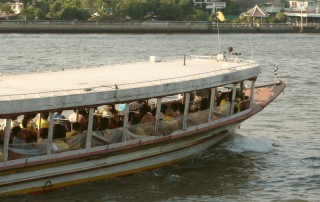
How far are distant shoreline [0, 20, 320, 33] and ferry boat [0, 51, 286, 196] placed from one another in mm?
62878

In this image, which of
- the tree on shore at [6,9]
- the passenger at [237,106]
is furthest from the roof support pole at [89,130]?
the tree on shore at [6,9]

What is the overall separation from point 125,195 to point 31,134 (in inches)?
88.3

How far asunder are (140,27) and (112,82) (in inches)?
2834

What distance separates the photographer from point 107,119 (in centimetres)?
1611

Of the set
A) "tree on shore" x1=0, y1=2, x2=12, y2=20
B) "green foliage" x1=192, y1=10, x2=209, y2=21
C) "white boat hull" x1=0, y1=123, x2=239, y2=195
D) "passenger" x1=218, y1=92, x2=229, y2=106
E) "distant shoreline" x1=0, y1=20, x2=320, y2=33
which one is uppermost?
"tree on shore" x1=0, y1=2, x2=12, y2=20

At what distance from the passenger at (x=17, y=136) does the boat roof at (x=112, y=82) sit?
1.96 ft

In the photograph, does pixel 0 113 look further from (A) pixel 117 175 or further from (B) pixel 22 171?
(A) pixel 117 175

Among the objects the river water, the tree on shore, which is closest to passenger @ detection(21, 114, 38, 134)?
the river water

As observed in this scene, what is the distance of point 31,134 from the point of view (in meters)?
15.2

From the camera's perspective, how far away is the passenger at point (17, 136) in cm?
1473

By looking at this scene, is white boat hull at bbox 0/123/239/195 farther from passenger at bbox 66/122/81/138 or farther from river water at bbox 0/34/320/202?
passenger at bbox 66/122/81/138

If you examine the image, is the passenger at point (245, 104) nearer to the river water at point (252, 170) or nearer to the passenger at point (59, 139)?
the river water at point (252, 170)

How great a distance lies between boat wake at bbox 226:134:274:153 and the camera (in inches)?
813

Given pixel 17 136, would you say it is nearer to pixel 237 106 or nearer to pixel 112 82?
pixel 112 82
